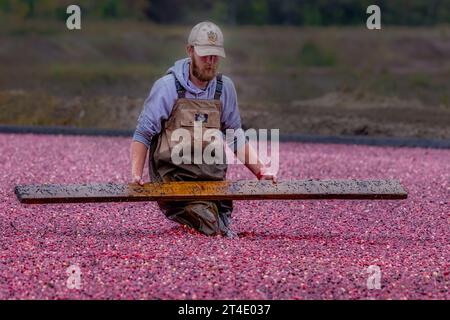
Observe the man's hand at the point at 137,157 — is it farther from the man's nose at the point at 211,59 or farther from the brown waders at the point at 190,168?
the man's nose at the point at 211,59

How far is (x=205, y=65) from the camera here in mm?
8367

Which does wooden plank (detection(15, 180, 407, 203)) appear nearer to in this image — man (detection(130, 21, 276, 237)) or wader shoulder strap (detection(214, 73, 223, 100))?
man (detection(130, 21, 276, 237))

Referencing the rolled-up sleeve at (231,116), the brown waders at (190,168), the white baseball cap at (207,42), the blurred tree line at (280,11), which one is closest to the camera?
the white baseball cap at (207,42)

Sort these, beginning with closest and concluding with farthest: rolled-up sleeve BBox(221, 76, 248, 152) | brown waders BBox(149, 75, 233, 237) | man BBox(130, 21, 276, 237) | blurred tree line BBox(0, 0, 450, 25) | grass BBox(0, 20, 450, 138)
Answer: man BBox(130, 21, 276, 237) < brown waders BBox(149, 75, 233, 237) < rolled-up sleeve BBox(221, 76, 248, 152) < grass BBox(0, 20, 450, 138) < blurred tree line BBox(0, 0, 450, 25)

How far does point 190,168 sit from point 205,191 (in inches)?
9.2

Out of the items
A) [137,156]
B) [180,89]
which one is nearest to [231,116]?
[180,89]

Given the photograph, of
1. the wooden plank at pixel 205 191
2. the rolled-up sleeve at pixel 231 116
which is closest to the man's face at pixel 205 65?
the rolled-up sleeve at pixel 231 116

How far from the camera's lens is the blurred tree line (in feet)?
119

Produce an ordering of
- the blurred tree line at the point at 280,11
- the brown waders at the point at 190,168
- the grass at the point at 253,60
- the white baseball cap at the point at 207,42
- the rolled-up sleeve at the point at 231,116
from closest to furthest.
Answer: the white baseball cap at the point at 207,42 → the brown waders at the point at 190,168 → the rolled-up sleeve at the point at 231,116 → the grass at the point at 253,60 → the blurred tree line at the point at 280,11

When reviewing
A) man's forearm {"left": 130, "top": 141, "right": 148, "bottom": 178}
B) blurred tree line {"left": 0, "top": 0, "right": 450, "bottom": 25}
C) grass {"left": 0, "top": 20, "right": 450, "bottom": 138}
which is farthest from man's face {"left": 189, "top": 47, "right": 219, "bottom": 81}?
blurred tree line {"left": 0, "top": 0, "right": 450, "bottom": 25}

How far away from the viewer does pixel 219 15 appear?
122ft

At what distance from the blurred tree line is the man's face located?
27.5 meters

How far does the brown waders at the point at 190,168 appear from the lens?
8500 mm
